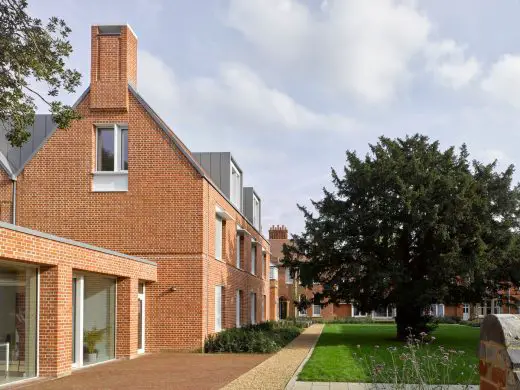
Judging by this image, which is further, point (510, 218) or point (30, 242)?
point (510, 218)

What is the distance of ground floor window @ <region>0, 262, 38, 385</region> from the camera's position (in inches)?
527

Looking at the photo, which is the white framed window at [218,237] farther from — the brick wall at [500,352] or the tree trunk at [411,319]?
the brick wall at [500,352]

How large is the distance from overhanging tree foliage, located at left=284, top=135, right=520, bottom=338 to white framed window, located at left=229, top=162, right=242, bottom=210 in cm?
372

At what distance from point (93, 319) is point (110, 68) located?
31.0ft

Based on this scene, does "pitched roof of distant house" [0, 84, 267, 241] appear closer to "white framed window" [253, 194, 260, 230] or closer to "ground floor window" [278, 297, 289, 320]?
"white framed window" [253, 194, 260, 230]

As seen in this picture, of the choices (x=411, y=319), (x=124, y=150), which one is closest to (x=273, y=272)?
(x=411, y=319)

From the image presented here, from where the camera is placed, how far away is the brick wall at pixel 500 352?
4.55 metres

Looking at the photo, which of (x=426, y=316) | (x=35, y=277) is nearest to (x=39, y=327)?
(x=35, y=277)

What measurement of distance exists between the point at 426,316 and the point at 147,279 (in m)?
13.3

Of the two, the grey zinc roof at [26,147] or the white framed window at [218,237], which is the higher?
the grey zinc roof at [26,147]

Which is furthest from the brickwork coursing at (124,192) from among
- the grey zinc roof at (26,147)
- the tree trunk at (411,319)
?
the tree trunk at (411,319)

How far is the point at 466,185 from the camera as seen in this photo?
26328 mm

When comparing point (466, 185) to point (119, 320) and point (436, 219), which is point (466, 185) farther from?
point (119, 320)

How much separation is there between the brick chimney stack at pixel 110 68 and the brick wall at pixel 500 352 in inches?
769
